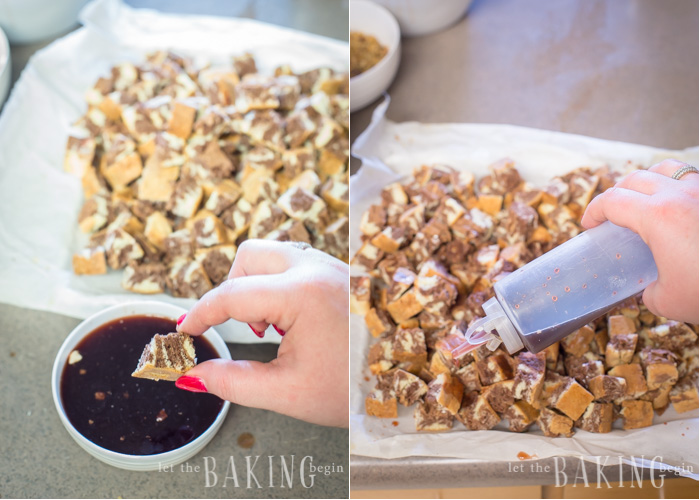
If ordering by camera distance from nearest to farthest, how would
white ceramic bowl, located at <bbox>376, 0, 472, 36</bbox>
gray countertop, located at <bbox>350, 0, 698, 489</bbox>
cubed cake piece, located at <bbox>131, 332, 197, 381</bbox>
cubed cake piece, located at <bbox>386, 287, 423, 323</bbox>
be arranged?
cubed cake piece, located at <bbox>131, 332, 197, 381</bbox>, cubed cake piece, located at <bbox>386, 287, 423, 323</bbox>, gray countertop, located at <bbox>350, 0, 698, 489</bbox>, white ceramic bowl, located at <bbox>376, 0, 472, 36</bbox>

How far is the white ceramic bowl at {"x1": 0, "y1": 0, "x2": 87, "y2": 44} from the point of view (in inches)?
30.1

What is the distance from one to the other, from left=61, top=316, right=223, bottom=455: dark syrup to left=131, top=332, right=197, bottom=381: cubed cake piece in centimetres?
1

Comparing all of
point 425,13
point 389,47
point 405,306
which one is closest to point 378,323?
point 405,306

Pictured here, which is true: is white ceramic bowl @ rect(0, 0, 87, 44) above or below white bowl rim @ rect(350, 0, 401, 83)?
above

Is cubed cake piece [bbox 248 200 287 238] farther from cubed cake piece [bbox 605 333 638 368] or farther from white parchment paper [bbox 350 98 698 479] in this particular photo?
cubed cake piece [bbox 605 333 638 368]

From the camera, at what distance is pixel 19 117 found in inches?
34.0

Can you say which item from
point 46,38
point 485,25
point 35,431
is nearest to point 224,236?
point 35,431

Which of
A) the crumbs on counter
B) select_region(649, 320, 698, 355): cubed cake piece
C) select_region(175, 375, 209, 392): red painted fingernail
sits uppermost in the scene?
select_region(175, 375, 209, 392): red painted fingernail

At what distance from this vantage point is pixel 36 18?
85 centimetres

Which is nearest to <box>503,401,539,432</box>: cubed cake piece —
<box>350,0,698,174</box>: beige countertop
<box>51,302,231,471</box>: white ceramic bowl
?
<box>51,302,231,471</box>: white ceramic bowl

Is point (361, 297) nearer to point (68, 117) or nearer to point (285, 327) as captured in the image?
point (285, 327)

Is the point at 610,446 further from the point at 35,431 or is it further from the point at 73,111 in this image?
the point at 73,111

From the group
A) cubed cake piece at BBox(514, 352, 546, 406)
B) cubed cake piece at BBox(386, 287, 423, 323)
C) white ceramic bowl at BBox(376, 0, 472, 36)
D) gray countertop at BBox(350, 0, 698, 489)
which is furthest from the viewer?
white ceramic bowl at BBox(376, 0, 472, 36)

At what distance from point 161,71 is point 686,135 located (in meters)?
0.87
